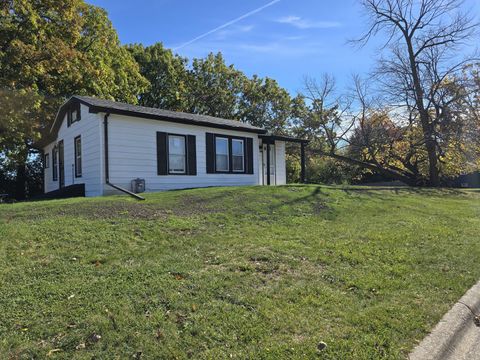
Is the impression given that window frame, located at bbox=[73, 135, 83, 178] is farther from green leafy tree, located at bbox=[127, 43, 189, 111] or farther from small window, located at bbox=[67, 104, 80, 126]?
green leafy tree, located at bbox=[127, 43, 189, 111]

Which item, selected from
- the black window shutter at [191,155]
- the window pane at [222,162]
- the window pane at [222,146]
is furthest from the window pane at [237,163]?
the black window shutter at [191,155]

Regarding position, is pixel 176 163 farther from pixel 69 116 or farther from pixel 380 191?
Result: pixel 380 191

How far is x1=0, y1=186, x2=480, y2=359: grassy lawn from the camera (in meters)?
3.63

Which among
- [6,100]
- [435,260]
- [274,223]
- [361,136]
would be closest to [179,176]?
[274,223]

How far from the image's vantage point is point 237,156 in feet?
57.6

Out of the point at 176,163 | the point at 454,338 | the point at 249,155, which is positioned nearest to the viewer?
the point at 454,338

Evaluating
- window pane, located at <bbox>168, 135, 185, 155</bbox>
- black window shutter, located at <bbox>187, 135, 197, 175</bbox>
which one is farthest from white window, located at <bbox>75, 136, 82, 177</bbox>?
black window shutter, located at <bbox>187, 135, 197, 175</bbox>

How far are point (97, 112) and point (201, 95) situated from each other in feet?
76.8

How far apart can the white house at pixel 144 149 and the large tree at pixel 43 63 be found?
1.79 m

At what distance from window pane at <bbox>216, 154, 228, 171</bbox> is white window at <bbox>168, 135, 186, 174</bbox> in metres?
1.68

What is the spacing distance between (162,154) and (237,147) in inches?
151

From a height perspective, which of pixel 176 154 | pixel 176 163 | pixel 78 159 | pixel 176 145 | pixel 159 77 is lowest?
pixel 176 163

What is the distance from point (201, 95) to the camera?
36.0 m

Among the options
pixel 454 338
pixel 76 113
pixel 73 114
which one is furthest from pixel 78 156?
pixel 454 338
